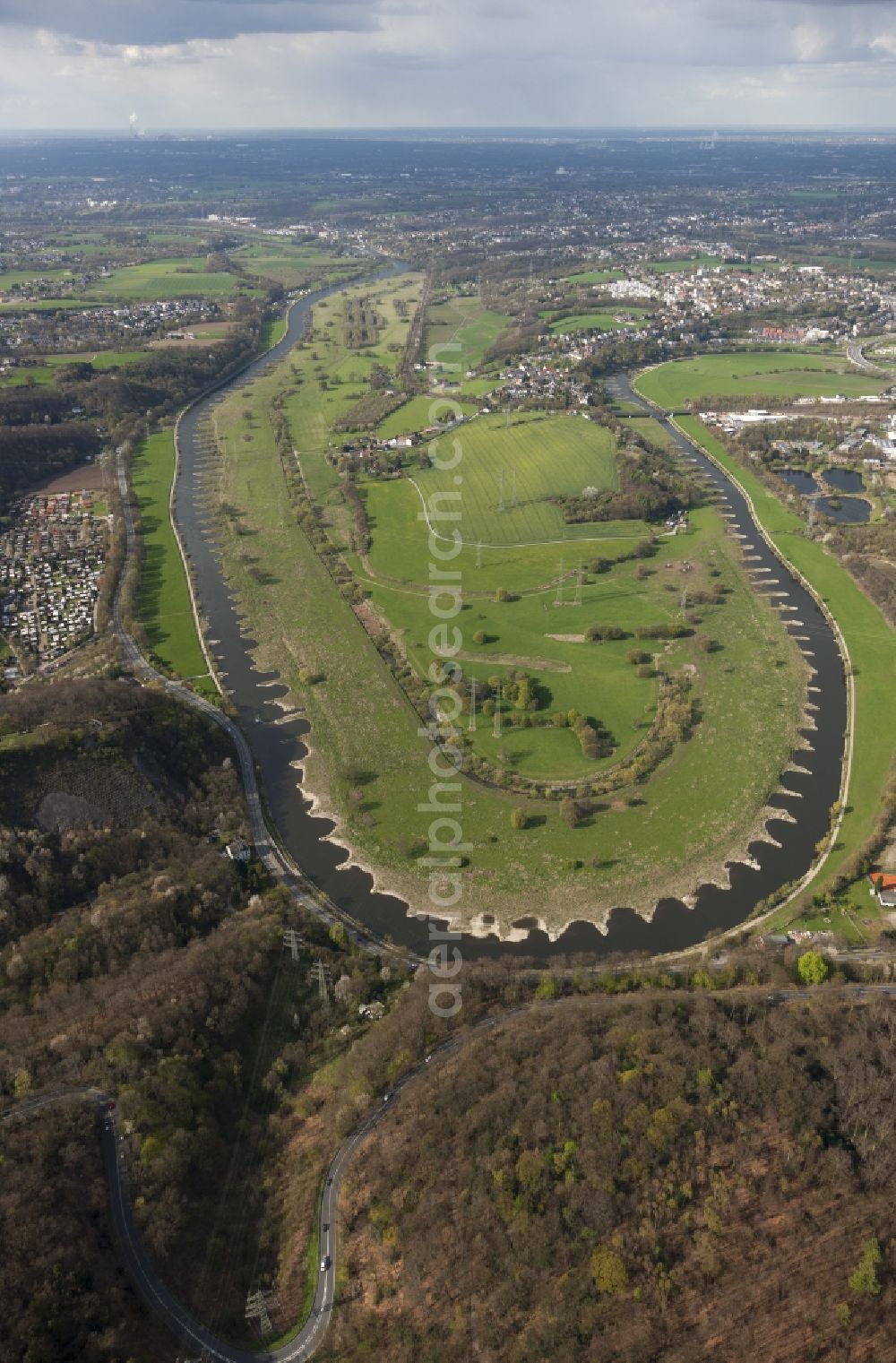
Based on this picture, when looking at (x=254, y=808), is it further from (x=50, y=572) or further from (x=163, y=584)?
(x=50, y=572)

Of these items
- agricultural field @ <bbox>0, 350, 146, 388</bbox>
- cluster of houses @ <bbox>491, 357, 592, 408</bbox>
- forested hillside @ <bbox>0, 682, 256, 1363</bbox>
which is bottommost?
forested hillside @ <bbox>0, 682, 256, 1363</bbox>

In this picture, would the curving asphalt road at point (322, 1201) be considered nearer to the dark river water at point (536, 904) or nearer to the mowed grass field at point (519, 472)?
the dark river water at point (536, 904)

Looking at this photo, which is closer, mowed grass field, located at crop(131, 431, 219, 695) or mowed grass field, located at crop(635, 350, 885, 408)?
mowed grass field, located at crop(131, 431, 219, 695)

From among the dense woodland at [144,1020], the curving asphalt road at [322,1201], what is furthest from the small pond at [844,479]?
the dense woodland at [144,1020]

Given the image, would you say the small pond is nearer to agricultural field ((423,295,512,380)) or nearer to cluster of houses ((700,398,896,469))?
cluster of houses ((700,398,896,469))

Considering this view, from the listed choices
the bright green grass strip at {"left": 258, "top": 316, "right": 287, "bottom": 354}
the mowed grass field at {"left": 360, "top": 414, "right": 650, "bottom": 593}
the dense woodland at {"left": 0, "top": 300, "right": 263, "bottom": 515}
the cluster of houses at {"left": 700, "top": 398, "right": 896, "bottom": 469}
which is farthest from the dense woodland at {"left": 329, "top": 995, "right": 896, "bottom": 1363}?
the bright green grass strip at {"left": 258, "top": 316, "right": 287, "bottom": 354}

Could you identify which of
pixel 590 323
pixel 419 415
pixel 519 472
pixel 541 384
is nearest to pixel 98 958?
pixel 519 472
